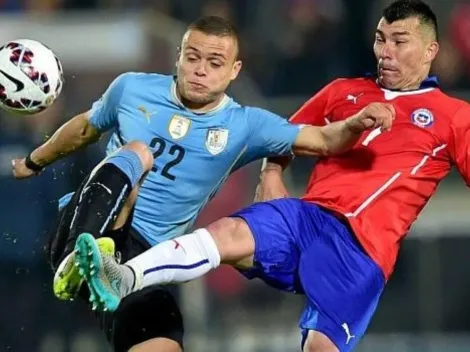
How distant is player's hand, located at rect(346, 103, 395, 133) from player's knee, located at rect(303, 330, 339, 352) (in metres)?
0.94

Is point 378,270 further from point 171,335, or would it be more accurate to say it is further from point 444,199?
point 444,199

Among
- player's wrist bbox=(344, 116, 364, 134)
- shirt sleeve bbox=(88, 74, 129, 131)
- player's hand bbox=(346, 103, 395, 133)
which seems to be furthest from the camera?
shirt sleeve bbox=(88, 74, 129, 131)

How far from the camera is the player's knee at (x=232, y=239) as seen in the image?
621 centimetres

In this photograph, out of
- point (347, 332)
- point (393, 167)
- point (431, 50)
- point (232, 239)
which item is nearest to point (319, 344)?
point (347, 332)

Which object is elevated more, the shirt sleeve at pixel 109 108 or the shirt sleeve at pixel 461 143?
the shirt sleeve at pixel 461 143

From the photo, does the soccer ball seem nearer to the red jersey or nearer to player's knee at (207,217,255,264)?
player's knee at (207,217,255,264)

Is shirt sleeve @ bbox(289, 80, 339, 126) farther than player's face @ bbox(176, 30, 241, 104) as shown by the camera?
Yes

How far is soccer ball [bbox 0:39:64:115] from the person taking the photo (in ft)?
22.1

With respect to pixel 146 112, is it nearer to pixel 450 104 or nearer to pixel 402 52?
pixel 402 52

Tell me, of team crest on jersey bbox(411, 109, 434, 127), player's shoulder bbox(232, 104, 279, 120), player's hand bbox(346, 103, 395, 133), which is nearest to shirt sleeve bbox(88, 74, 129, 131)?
player's shoulder bbox(232, 104, 279, 120)

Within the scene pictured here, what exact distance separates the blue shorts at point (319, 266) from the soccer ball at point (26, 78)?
3.66ft

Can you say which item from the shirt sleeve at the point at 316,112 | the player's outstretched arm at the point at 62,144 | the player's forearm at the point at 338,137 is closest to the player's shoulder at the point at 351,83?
the shirt sleeve at the point at 316,112

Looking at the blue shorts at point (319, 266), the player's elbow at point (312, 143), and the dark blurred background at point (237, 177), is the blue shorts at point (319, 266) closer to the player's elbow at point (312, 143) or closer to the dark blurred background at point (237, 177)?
the player's elbow at point (312, 143)

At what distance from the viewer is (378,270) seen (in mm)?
6672
